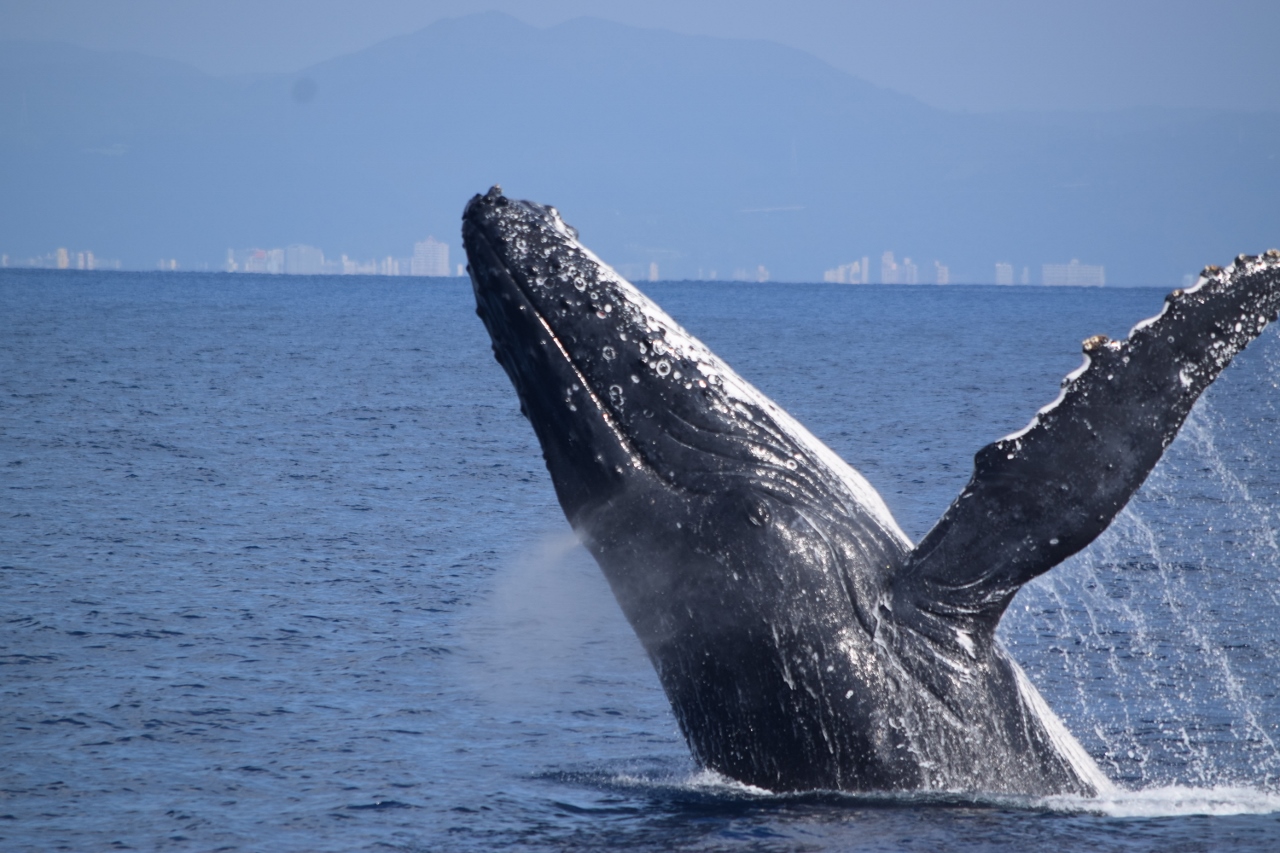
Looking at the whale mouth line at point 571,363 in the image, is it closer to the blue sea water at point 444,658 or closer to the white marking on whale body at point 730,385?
the white marking on whale body at point 730,385

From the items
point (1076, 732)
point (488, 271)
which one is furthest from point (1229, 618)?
point (488, 271)

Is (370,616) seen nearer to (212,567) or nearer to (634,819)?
(212,567)

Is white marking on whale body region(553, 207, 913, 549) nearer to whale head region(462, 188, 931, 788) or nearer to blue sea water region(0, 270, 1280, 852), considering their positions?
whale head region(462, 188, 931, 788)

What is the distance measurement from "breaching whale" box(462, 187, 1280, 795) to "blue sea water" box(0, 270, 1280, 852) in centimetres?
43

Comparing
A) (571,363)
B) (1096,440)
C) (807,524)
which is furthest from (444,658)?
(1096,440)

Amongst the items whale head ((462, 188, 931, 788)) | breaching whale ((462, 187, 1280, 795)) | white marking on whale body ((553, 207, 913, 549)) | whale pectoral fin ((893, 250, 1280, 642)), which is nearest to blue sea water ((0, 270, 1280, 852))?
breaching whale ((462, 187, 1280, 795))

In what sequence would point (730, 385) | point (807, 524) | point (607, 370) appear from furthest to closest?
point (730, 385)
point (607, 370)
point (807, 524)

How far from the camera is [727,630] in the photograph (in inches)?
289

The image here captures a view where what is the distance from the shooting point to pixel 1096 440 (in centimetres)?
689

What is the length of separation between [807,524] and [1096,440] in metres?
1.51

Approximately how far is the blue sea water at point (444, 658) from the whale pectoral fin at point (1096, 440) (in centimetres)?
136

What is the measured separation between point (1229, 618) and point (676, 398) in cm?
914

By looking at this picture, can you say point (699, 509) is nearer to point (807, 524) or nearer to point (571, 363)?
point (807, 524)

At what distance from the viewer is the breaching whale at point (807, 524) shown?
690cm
